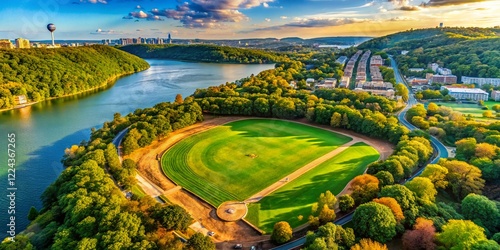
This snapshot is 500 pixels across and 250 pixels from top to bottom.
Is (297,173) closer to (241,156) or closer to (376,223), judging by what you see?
(241,156)

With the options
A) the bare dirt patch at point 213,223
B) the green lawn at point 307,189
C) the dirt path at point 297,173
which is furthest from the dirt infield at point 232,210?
the dirt path at point 297,173

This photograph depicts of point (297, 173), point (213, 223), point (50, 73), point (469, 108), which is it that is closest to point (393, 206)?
point (297, 173)

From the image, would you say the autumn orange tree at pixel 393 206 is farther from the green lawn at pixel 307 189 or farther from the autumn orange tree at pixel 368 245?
the green lawn at pixel 307 189

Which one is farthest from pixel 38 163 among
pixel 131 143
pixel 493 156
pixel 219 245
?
pixel 493 156

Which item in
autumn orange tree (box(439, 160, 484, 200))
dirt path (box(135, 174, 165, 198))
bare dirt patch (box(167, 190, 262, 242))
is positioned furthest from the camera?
dirt path (box(135, 174, 165, 198))

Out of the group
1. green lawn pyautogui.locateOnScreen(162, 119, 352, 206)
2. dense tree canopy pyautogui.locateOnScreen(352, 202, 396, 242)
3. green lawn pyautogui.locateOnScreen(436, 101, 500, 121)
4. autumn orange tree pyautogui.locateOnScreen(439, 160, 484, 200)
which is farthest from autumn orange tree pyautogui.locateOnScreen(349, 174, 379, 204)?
green lawn pyautogui.locateOnScreen(436, 101, 500, 121)

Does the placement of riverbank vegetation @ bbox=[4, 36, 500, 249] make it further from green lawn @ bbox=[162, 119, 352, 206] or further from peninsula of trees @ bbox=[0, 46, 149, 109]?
peninsula of trees @ bbox=[0, 46, 149, 109]
